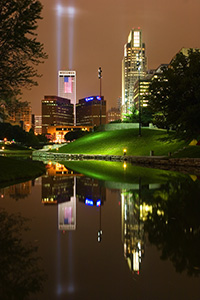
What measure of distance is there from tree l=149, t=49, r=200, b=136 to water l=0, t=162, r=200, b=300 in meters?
24.8

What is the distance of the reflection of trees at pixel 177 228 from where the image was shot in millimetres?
5652

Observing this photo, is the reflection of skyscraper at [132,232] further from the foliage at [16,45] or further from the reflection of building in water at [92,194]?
the foliage at [16,45]

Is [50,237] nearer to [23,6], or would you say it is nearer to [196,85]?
[23,6]

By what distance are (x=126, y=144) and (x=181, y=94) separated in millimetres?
29971

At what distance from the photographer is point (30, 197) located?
1270cm

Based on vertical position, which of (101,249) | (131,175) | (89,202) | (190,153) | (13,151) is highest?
(13,151)

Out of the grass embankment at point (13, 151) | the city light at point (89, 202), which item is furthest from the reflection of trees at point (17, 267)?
the grass embankment at point (13, 151)

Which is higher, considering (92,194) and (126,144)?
(126,144)

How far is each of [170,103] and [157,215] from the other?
28960mm

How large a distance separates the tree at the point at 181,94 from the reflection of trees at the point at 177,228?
76.8 feet

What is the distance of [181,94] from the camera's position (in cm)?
3619

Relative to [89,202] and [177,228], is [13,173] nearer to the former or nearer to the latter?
[89,202]

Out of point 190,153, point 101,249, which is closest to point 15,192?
point 101,249

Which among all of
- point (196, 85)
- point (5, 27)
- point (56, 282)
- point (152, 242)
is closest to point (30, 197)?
point (152, 242)
